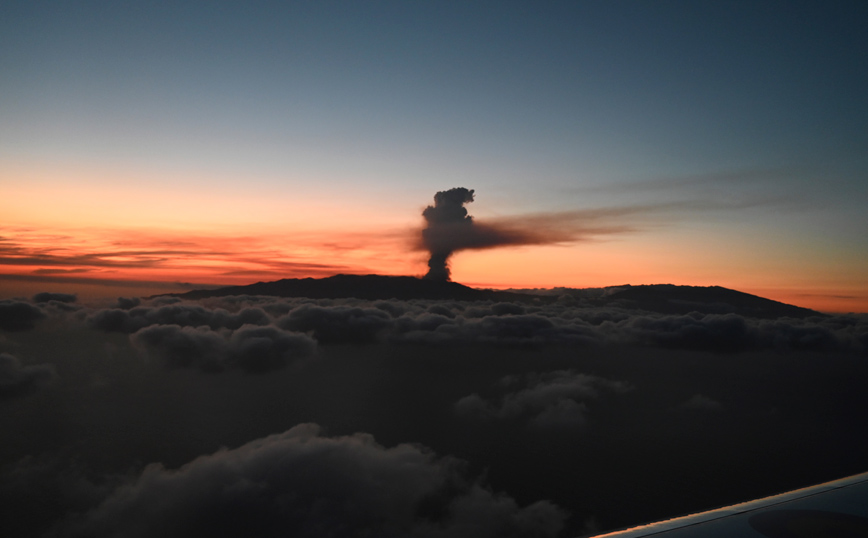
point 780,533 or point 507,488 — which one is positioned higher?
point 780,533

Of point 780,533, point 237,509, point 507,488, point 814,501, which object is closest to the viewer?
point 780,533

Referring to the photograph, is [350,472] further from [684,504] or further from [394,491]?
[684,504]

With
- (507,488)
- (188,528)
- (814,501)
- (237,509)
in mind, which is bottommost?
(188,528)

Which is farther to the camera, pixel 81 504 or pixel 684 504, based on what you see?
pixel 81 504

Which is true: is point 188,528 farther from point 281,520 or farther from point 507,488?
point 507,488

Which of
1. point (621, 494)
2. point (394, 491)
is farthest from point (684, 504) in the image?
point (394, 491)

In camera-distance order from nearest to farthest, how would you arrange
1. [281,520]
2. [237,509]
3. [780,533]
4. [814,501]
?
[780,533] < [814,501] < [237,509] < [281,520]

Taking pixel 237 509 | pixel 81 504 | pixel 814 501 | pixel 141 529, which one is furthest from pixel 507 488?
pixel 814 501
